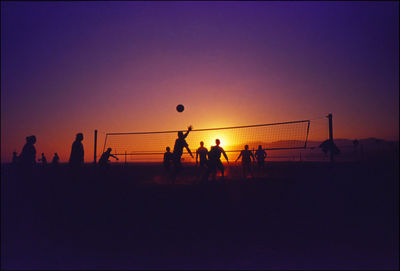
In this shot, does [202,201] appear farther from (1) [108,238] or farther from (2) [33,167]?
(2) [33,167]

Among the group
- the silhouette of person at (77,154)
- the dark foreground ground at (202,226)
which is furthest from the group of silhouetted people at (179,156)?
the dark foreground ground at (202,226)

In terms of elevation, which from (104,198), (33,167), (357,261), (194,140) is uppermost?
(194,140)

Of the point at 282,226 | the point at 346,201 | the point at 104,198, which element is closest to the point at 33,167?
the point at 104,198

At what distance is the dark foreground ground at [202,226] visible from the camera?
384 cm

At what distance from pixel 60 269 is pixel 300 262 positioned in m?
3.39

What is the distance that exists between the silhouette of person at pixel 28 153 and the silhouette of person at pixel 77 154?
1.14m

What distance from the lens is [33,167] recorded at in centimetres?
766

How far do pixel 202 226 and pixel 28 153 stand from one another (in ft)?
18.9

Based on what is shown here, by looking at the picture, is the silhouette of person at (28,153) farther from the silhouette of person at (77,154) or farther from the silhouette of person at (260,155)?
the silhouette of person at (260,155)

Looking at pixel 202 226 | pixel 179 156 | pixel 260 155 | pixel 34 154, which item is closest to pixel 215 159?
pixel 179 156

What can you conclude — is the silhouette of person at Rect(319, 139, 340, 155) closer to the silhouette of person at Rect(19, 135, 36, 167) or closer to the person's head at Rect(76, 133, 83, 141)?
the person's head at Rect(76, 133, 83, 141)

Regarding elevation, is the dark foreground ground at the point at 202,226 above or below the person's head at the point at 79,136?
below

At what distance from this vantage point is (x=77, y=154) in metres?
7.63

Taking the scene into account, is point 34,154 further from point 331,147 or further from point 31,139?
point 331,147
